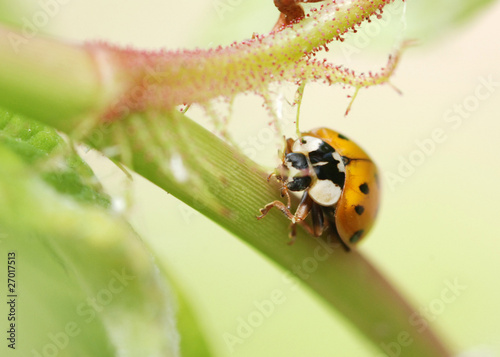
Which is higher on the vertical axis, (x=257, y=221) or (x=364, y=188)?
(x=364, y=188)

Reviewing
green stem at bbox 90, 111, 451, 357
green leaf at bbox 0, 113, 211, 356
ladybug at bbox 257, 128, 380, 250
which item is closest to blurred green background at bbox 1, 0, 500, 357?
ladybug at bbox 257, 128, 380, 250

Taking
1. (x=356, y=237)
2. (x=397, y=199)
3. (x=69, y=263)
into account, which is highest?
(x=397, y=199)

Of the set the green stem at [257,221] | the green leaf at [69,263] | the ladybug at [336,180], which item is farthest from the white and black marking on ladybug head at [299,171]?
the green leaf at [69,263]

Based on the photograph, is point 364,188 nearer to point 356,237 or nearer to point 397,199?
point 356,237

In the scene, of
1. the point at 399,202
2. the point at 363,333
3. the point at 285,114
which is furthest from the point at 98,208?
the point at 399,202

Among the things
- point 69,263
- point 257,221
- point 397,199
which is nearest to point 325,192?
point 257,221

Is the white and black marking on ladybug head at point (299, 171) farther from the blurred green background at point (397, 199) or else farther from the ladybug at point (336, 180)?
the blurred green background at point (397, 199)
